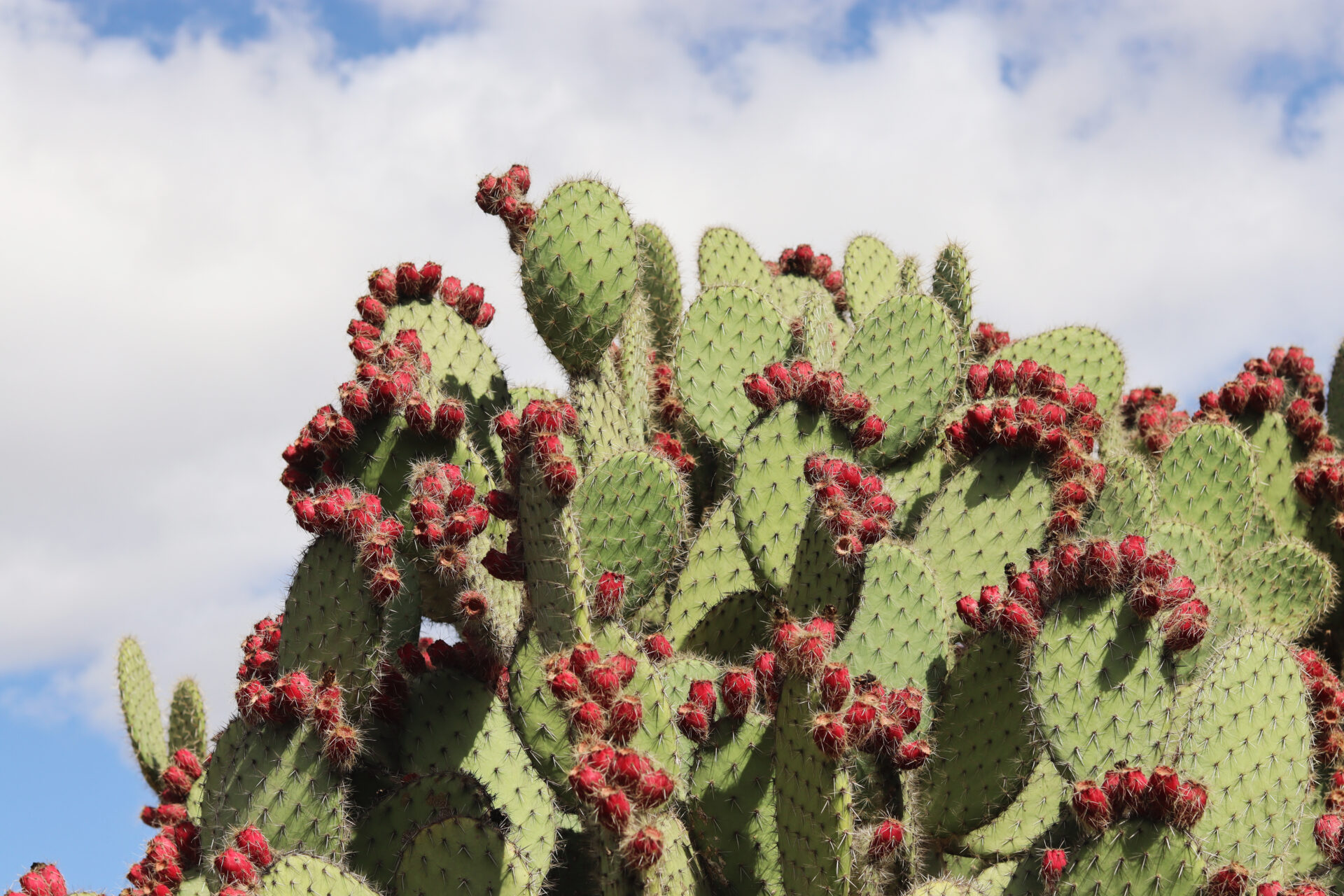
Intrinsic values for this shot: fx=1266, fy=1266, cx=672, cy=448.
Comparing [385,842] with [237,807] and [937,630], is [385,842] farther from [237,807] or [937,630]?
[937,630]

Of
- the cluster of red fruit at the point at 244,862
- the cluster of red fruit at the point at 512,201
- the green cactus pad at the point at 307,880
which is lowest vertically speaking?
the green cactus pad at the point at 307,880

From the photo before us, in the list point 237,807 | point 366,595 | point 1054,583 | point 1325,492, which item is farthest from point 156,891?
point 1325,492

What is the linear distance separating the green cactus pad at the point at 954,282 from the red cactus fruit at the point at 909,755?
2.34 m

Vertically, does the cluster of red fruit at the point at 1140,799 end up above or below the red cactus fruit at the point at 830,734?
below

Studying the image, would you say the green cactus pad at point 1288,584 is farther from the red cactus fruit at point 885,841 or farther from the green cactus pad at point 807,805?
the green cactus pad at point 807,805

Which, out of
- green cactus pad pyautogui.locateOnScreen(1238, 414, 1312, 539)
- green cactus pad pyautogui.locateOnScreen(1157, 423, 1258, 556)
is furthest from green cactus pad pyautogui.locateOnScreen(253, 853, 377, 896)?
green cactus pad pyautogui.locateOnScreen(1238, 414, 1312, 539)

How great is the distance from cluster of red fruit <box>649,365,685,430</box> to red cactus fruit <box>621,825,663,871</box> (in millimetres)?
2785

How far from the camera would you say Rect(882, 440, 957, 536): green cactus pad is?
4.37 meters

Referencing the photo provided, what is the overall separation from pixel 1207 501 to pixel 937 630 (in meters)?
1.75

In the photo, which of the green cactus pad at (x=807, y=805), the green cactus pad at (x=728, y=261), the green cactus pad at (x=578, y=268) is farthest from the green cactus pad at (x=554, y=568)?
the green cactus pad at (x=728, y=261)

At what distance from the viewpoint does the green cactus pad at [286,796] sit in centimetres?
297

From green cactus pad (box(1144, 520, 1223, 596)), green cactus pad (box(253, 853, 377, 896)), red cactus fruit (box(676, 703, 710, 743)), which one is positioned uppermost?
green cactus pad (box(1144, 520, 1223, 596))

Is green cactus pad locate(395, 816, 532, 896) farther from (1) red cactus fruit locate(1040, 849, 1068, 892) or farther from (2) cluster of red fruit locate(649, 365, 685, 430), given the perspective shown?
(2) cluster of red fruit locate(649, 365, 685, 430)

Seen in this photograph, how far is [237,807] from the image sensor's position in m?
3.01
